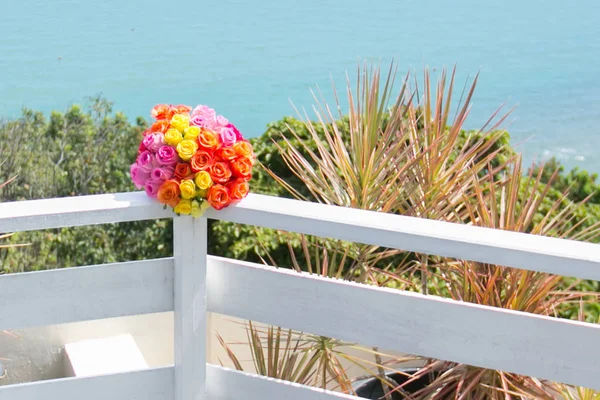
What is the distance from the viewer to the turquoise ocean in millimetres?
8086

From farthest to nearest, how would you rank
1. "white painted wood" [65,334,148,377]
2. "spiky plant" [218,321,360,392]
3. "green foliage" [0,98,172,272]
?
"green foliage" [0,98,172,272]
"white painted wood" [65,334,148,377]
"spiky plant" [218,321,360,392]

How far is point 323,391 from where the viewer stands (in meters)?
1.78

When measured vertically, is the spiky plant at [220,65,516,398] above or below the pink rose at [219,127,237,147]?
below

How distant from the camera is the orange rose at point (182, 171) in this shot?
1.71m

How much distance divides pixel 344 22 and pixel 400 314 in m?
7.53

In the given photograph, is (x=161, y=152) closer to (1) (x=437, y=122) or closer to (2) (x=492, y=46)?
(1) (x=437, y=122)

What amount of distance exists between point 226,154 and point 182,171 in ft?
0.33

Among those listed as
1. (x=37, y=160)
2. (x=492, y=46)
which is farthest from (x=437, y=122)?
(x=492, y=46)

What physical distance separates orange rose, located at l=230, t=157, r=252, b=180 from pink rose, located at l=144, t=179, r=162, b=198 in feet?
0.52

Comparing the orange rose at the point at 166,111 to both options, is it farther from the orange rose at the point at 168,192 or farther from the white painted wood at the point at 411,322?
the white painted wood at the point at 411,322

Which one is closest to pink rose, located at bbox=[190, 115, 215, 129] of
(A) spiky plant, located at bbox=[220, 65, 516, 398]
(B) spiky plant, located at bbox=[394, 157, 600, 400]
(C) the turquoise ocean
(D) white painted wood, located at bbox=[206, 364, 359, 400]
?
(A) spiky plant, located at bbox=[220, 65, 516, 398]

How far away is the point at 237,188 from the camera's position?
5.65 feet

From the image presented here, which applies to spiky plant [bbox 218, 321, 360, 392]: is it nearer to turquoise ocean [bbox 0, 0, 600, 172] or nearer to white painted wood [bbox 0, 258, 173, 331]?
white painted wood [bbox 0, 258, 173, 331]

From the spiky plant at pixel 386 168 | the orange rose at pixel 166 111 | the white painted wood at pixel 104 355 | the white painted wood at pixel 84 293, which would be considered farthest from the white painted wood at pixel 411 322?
the white painted wood at pixel 104 355
